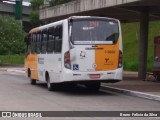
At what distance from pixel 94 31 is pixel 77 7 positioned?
11867 mm

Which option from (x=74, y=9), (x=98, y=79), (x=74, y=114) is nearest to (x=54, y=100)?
(x=98, y=79)

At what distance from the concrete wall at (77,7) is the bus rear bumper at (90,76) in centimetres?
617

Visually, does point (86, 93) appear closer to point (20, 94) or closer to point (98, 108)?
point (20, 94)

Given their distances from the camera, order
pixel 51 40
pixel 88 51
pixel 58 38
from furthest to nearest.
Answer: pixel 51 40 → pixel 58 38 → pixel 88 51

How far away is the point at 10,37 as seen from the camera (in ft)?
201

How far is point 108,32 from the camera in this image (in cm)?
2027

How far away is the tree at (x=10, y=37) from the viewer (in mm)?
60562

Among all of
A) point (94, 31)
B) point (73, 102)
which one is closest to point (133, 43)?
point (94, 31)

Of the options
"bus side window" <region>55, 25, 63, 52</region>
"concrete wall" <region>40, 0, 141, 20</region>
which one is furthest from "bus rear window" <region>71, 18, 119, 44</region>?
"concrete wall" <region>40, 0, 141, 20</region>

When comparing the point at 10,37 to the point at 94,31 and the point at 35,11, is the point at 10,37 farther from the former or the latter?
the point at 94,31

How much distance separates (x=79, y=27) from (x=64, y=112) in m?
6.51

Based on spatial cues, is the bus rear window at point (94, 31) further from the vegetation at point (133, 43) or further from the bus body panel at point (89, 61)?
the vegetation at point (133, 43)

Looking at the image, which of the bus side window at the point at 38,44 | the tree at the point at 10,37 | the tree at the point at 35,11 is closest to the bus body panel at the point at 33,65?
the bus side window at the point at 38,44

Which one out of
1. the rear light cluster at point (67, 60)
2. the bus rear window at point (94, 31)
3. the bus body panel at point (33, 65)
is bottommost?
the bus body panel at point (33, 65)
